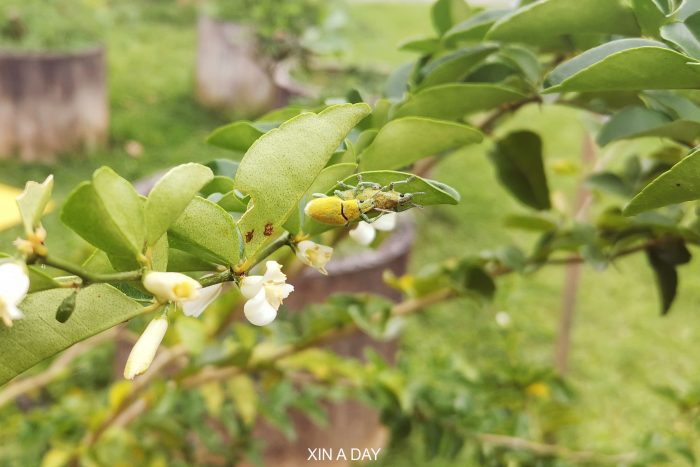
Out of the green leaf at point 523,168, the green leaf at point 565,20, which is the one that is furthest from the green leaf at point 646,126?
the green leaf at point 523,168

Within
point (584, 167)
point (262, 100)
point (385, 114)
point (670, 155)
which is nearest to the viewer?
point (385, 114)

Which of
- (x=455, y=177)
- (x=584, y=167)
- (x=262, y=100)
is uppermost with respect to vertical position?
(x=584, y=167)

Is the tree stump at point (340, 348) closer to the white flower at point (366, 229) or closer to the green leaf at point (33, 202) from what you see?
the white flower at point (366, 229)

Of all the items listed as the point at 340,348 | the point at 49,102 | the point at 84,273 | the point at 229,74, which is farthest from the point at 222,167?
the point at 229,74

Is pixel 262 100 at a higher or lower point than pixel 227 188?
lower

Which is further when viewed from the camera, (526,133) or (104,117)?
(104,117)

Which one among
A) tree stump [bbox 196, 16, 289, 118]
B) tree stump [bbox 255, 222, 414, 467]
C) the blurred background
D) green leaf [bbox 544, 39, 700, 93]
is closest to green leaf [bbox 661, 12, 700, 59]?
green leaf [bbox 544, 39, 700, 93]

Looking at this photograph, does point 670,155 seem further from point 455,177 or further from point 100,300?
point 455,177

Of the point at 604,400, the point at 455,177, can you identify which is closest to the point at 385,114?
the point at 604,400
